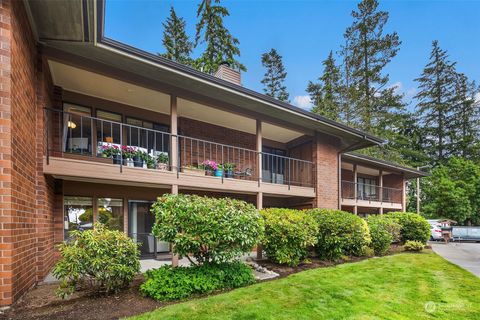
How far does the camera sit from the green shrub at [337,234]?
912cm

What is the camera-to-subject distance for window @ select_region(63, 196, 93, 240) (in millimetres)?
8508

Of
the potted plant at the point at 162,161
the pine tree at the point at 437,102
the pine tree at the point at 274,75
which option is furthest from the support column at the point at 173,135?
the pine tree at the point at 437,102

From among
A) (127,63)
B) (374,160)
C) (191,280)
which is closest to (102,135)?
(127,63)

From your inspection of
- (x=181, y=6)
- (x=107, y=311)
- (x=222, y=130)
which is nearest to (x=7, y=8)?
(x=107, y=311)

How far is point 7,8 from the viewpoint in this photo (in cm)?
→ 453

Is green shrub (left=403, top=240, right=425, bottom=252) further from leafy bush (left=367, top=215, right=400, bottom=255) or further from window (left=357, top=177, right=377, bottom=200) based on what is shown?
window (left=357, top=177, right=377, bottom=200)

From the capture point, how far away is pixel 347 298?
5551mm

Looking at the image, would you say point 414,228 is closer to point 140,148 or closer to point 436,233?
point 436,233

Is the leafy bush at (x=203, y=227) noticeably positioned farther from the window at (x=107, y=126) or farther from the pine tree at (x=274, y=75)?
the pine tree at (x=274, y=75)

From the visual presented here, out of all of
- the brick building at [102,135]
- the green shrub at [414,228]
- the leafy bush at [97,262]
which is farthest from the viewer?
the green shrub at [414,228]

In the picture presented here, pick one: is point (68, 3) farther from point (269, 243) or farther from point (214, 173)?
point (269, 243)

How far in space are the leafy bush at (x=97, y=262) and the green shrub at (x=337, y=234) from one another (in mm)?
5931

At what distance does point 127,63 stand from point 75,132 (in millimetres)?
3210

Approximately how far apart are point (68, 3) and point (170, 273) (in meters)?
5.24
